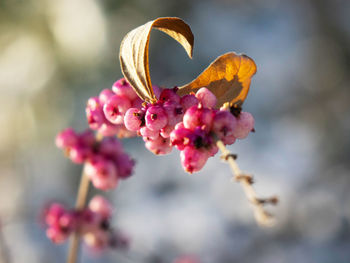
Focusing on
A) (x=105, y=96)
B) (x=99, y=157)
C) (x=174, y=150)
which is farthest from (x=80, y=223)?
(x=174, y=150)

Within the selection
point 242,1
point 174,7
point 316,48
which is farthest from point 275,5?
point 174,7

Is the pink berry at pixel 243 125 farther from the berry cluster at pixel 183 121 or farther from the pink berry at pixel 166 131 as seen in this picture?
the pink berry at pixel 166 131

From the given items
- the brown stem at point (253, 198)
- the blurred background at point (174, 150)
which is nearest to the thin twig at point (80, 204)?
the brown stem at point (253, 198)

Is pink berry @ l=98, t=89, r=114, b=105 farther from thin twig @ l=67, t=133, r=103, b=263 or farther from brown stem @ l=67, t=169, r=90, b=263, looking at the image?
brown stem @ l=67, t=169, r=90, b=263

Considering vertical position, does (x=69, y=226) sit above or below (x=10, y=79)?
below

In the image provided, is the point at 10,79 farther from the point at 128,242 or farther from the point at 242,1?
the point at 128,242

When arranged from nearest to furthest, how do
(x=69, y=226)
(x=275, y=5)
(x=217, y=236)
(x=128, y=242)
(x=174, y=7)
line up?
(x=69, y=226), (x=128, y=242), (x=217, y=236), (x=174, y=7), (x=275, y=5)
